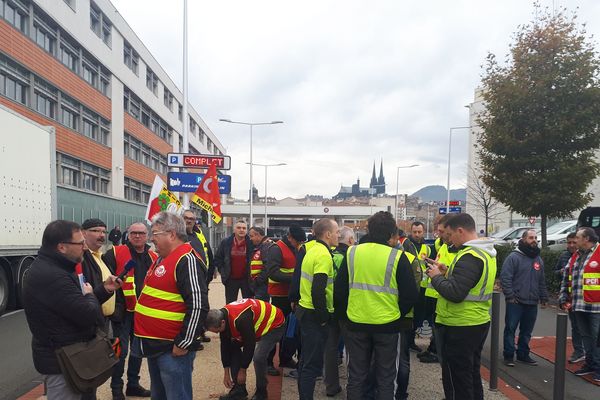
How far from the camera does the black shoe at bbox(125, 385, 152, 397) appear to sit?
5.24 metres

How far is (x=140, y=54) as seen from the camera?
113 ft

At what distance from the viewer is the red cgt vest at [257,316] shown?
15.2 feet

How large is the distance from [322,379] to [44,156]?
7.92m

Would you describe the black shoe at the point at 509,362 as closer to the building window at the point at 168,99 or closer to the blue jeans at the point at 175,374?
the blue jeans at the point at 175,374

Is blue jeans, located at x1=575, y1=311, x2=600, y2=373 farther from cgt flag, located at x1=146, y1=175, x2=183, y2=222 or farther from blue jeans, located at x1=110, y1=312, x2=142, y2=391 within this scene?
cgt flag, located at x1=146, y1=175, x2=183, y2=222

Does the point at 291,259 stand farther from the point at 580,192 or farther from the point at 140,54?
the point at 140,54

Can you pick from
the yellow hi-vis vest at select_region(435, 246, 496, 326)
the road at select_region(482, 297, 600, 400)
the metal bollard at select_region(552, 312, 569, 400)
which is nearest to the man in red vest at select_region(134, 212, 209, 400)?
the yellow hi-vis vest at select_region(435, 246, 496, 326)

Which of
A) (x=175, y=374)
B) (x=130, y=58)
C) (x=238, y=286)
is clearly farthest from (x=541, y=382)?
(x=130, y=58)

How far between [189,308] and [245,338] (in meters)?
1.33

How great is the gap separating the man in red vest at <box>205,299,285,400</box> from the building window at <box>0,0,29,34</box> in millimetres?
18609

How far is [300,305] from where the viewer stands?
193 inches

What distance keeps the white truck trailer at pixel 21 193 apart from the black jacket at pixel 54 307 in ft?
22.8

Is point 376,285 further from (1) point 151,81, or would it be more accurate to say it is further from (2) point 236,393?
(1) point 151,81

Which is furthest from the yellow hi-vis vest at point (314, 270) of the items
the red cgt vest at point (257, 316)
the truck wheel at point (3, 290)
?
the truck wheel at point (3, 290)
